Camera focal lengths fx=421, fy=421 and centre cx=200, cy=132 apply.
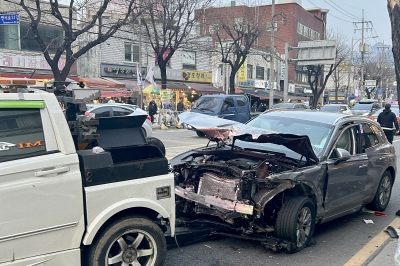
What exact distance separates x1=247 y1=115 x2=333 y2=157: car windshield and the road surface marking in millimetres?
1303

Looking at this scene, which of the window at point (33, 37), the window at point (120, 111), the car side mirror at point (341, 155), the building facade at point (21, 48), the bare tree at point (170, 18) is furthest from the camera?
the bare tree at point (170, 18)

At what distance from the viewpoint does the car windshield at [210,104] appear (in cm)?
1877

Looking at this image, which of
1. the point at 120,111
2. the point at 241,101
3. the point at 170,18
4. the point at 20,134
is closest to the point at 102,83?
the point at 170,18

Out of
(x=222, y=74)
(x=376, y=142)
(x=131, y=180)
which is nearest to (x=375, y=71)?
(x=222, y=74)

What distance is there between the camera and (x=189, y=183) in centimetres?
557

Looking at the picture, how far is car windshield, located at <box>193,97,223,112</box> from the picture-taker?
18766mm

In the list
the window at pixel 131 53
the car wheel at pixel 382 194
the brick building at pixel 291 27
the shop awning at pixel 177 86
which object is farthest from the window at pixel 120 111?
the brick building at pixel 291 27

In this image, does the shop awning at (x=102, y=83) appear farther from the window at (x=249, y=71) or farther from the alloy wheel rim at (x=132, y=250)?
the alloy wheel rim at (x=132, y=250)

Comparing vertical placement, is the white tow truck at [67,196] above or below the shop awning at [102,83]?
below

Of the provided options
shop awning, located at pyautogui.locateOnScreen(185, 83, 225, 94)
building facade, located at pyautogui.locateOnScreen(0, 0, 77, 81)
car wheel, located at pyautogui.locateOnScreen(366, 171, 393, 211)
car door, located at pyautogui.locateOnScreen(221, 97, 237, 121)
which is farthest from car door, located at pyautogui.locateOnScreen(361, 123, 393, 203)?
shop awning, located at pyautogui.locateOnScreen(185, 83, 225, 94)

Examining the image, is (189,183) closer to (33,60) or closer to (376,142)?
(376,142)

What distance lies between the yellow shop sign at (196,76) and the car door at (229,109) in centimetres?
1621

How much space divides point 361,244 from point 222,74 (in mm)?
34926

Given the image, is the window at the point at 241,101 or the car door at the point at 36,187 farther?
the window at the point at 241,101
